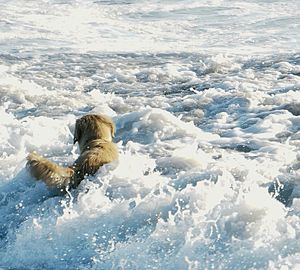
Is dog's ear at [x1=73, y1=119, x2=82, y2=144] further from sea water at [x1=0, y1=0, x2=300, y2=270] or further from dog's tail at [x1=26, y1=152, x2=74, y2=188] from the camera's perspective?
dog's tail at [x1=26, y1=152, x2=74, y2=188]

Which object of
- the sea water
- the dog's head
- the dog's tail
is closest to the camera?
the sea water

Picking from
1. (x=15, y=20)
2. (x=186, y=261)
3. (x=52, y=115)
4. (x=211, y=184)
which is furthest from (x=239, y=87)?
(x=15, y=20)

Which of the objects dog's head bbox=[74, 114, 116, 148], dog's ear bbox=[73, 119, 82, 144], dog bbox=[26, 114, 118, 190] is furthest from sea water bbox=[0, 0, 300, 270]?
dog's ear bbox=[73, 119, 82, 144]

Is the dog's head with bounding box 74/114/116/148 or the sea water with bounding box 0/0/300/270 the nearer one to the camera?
the sea water with bounding box 0/0/300/270

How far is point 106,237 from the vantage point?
5.91 metres

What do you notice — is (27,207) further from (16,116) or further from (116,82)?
(116,82)

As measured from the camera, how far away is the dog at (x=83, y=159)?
21.1ft

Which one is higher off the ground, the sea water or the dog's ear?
the dog's ear

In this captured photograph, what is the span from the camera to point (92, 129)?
7422mm

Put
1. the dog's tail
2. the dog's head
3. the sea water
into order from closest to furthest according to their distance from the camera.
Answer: the sea water → the dog's tail → the dog's head

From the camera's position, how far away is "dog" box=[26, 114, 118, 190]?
21.1 ft

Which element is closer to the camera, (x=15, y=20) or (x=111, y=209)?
(x=111, y=209)

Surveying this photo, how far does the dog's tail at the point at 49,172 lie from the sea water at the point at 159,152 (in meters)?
0.16

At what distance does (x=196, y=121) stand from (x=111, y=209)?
12.2ft
